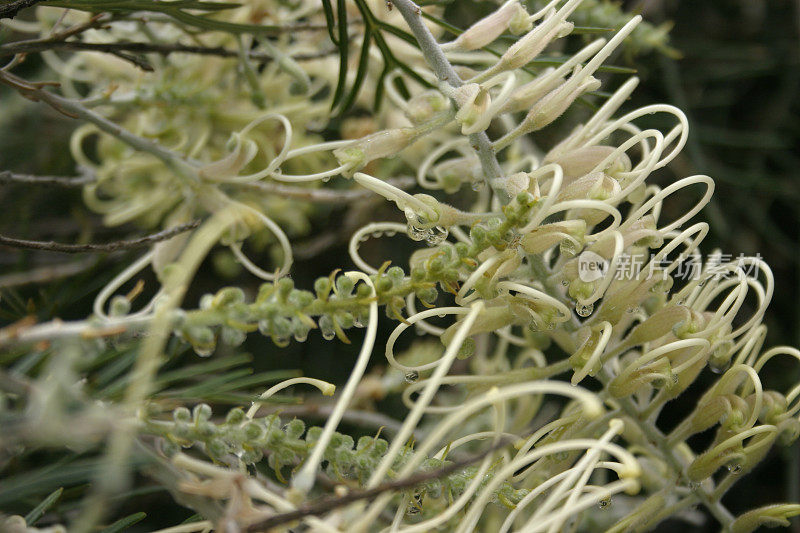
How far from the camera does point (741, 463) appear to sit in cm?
48

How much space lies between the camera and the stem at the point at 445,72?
1.47 feet

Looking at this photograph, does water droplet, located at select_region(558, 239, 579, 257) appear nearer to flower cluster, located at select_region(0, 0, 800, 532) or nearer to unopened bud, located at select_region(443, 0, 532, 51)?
flower cluster, located at select_region(0, 0, 800, 532)

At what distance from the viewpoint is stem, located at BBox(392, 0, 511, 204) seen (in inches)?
17.6

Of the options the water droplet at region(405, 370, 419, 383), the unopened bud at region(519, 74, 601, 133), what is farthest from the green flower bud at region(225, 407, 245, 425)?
the unopened bud at region(519, 74, 601, 133)

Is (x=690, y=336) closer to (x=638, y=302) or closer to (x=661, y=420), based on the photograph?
(x=638, y=302)

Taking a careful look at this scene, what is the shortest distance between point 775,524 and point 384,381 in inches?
15.0

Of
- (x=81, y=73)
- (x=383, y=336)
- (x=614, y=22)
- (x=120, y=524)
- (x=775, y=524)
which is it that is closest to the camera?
(x=120, y=524)

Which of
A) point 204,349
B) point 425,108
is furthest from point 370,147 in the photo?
point 204,349

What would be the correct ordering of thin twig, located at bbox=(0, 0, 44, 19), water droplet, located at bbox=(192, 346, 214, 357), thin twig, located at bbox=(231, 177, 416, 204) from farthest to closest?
thin twig, located at bbox=(231, 177, 416, 204)
thin twig, located at bbox=(0, 0, 44, 19)
water droplet, located at bbox=(192, 346, 214, 357)

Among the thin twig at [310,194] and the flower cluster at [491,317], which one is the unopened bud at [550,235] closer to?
the flower cluster at [491,317]

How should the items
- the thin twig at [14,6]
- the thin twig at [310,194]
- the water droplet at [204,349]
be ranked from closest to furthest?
the water droplet at [204,349] → the thin twig at [14,6] → the thin twig at [310,194]

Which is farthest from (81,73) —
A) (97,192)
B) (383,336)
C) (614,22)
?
(614,22)

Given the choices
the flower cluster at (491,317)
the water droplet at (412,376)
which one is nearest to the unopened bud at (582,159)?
the flower cluster at (491,317)

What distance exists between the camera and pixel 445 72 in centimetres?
46
